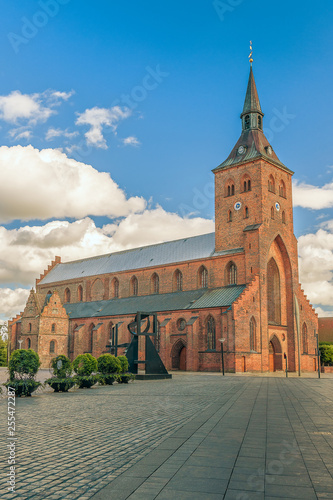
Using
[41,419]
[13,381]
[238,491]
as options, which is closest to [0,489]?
[238,491]

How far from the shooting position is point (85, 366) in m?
24.2

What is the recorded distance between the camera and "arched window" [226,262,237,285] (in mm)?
50237

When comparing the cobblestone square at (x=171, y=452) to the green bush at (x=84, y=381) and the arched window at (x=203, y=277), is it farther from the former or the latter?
the arched window at (x=203, y=277)

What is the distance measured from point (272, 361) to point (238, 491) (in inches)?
1795

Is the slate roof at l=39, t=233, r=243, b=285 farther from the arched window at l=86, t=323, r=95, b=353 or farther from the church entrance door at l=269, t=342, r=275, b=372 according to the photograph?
the church entrance door at l=269, t=342, r=275, b=372

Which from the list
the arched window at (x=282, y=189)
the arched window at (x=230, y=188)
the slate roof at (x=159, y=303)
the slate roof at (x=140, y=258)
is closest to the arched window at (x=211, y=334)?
the slate roof at (x=159, y=303)

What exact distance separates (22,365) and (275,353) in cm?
3647

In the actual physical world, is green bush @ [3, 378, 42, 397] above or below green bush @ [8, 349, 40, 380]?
below

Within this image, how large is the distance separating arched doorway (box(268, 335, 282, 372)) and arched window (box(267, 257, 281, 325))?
6.76ft

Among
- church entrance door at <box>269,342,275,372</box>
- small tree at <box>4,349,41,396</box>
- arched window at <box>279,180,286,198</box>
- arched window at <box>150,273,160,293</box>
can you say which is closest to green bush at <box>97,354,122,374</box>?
small tree at <box>4,349,41,396</box>

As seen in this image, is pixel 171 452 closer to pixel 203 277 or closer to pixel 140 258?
pixel 203 277

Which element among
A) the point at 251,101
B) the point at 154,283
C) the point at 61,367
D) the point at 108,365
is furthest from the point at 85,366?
the point at 251,101

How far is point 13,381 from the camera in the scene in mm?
18359

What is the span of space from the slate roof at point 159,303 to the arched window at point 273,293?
4.81m
